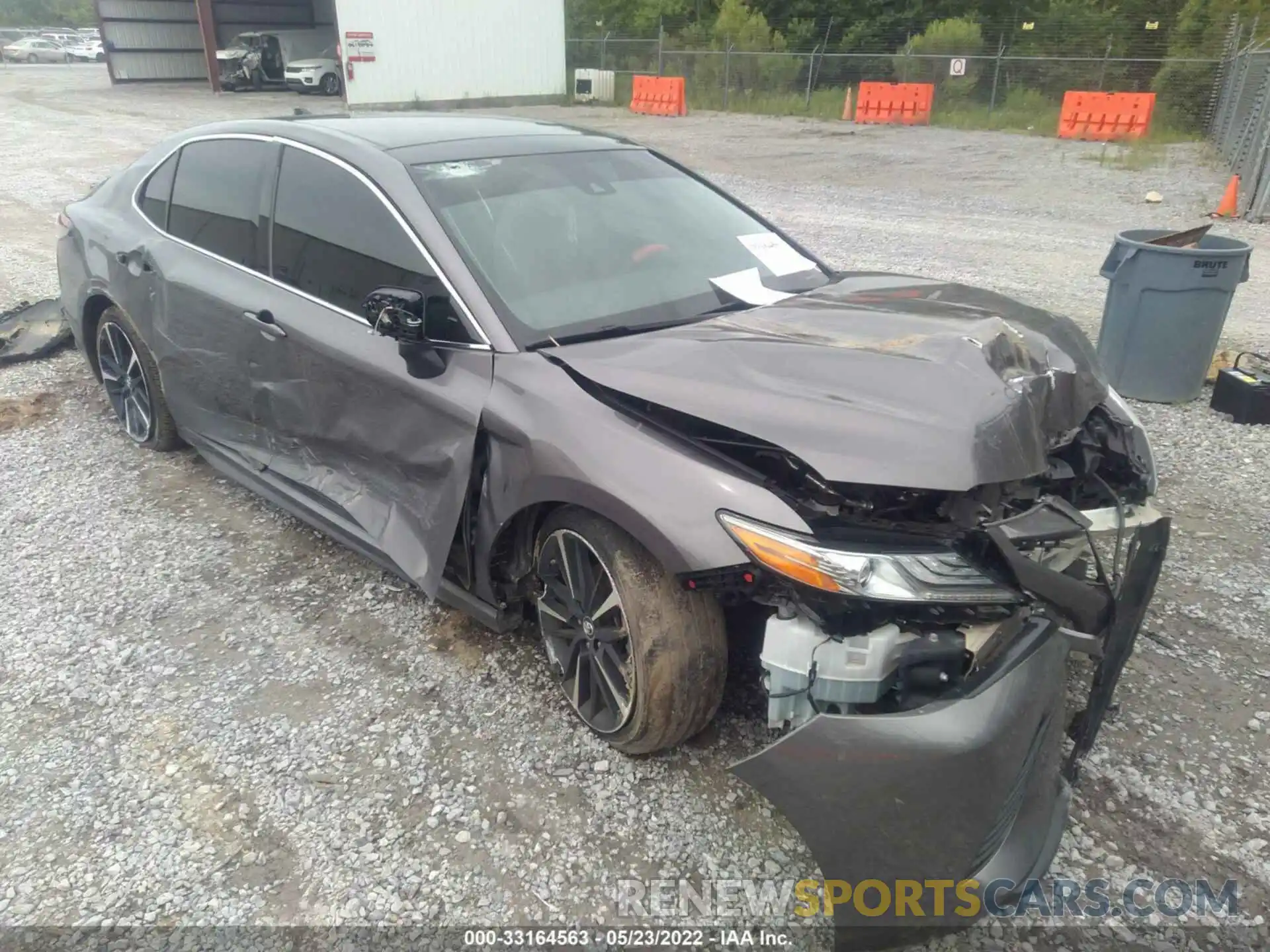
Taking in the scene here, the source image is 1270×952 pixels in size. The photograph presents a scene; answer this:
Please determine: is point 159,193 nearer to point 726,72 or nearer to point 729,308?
point 729,308

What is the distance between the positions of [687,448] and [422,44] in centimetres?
2402

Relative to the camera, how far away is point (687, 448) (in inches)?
92.7

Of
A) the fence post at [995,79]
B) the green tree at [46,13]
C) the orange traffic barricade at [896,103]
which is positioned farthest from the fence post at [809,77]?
the green tree at [46,13]

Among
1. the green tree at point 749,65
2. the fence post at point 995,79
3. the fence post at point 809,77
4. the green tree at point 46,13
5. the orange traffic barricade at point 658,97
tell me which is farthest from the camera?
the green tree at point 46,13

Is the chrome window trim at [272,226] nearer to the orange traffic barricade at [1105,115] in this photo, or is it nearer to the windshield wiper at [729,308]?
the windshield wiper at [729,308]

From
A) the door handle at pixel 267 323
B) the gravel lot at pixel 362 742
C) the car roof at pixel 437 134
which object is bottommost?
the gravel lot at pixel 362 742

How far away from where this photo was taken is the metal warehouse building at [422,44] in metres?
22.1

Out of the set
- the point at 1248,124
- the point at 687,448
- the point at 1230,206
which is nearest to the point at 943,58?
the point at 1248,124

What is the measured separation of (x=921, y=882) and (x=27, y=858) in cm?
230

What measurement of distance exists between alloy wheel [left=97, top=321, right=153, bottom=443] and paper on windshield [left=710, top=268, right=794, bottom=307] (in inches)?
118

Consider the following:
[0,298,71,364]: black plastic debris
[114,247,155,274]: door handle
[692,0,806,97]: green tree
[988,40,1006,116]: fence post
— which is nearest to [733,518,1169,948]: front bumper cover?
[114,247,155,274]: door handle

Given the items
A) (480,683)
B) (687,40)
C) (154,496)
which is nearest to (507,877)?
(480,683)

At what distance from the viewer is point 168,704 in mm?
2990

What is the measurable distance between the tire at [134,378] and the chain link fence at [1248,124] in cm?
1137
